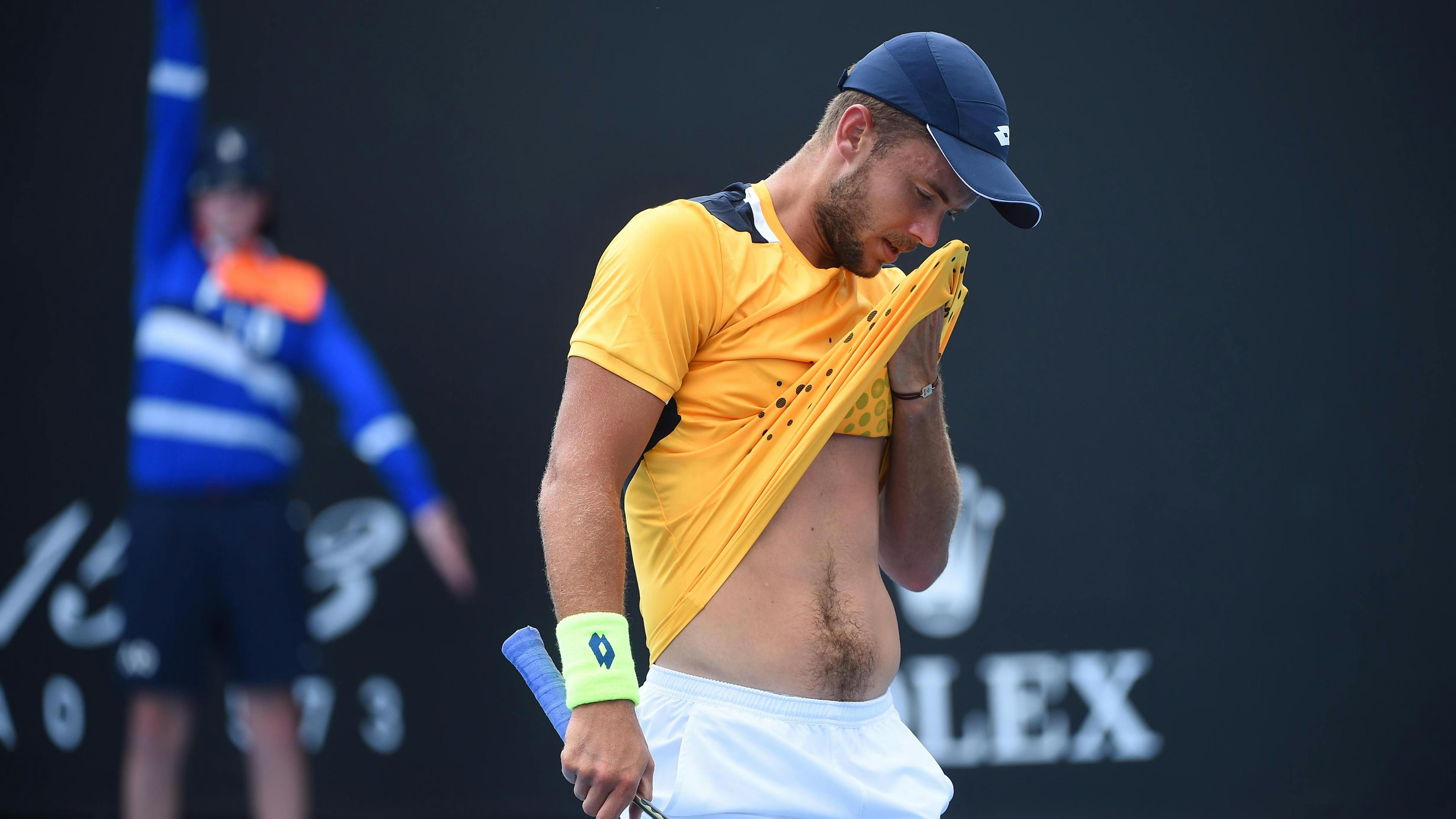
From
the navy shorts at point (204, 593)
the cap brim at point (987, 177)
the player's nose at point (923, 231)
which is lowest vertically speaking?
the navy shorts at point (204, 593)

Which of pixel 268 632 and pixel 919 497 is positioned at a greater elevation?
pixel 919 497

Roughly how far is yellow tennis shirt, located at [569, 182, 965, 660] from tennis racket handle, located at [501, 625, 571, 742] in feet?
0.75

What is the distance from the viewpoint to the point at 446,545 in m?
4.06

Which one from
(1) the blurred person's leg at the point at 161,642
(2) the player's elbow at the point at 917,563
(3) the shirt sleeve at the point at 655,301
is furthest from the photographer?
(1) the blurred person's leg at the point at 161,642

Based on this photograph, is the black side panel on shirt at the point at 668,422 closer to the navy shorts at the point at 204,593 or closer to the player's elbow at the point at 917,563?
the player's elbow at the point at 917,563

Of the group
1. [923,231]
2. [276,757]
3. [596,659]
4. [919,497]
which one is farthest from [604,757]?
[276,757]

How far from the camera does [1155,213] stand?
168 inches

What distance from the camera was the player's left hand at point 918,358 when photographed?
191 cm

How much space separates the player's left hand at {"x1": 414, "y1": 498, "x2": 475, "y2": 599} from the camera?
13.3ft

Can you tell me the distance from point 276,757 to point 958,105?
3.15m

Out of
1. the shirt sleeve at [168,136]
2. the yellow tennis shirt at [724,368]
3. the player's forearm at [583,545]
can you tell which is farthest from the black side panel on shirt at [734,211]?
the shirt sleeve at [168,136]

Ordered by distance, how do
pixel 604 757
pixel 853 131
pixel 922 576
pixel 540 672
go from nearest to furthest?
pixel 604 757, pixel 540 672, pixel 853 131, pixel 922 576

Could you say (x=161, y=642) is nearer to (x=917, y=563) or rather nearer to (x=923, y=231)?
(x=917, y=563)

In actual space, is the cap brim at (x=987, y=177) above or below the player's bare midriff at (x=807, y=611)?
above
